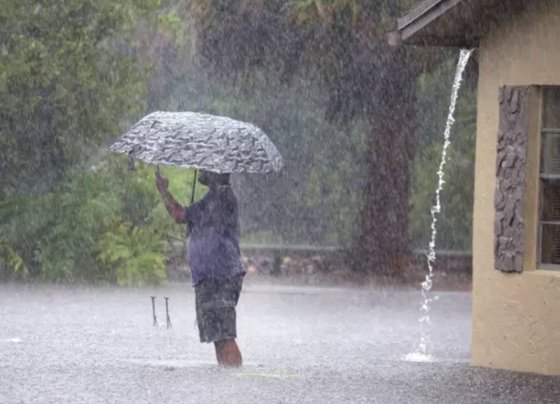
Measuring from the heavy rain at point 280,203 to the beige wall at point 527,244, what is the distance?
20mm

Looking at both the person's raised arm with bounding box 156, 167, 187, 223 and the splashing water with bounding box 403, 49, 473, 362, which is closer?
the person's raised arm with bounding box 156, 167, 187, 223

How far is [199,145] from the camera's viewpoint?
1155 centimetres

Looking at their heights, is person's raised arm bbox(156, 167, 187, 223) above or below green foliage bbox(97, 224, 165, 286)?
above

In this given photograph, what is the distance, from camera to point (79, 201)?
22.0 meters

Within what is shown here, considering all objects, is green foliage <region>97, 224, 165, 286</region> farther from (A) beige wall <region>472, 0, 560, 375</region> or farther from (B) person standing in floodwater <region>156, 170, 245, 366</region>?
(B) person standing in floodwater <region>156, 170, 245, 366</region>

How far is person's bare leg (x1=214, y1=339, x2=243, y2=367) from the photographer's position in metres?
12.1

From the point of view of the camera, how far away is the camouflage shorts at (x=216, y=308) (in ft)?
39.1

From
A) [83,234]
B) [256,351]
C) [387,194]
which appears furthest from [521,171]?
[387,194]

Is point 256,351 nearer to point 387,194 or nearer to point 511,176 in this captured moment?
point 511,176

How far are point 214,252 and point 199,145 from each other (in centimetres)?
96

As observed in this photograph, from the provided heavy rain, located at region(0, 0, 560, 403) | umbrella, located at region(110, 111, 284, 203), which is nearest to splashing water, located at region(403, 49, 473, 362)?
heavy rain, located at region(0, 0, 560, 403)

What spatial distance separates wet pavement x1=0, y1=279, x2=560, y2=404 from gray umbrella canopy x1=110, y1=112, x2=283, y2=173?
1.76m

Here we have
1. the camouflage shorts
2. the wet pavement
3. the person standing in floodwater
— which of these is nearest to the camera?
the wet pavement

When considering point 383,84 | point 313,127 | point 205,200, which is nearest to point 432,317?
point 383,84
